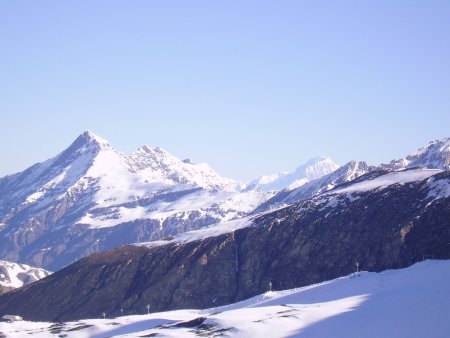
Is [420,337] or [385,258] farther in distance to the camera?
[385,258]

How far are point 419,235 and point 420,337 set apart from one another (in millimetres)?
94604

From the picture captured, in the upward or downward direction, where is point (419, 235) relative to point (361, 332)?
upward

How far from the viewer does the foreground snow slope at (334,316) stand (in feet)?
371

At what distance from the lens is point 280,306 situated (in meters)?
146

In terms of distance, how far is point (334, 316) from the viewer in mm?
125562

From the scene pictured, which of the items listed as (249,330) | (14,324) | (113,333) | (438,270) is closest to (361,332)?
(249,330)

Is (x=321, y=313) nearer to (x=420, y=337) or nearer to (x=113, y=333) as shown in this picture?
(x=420, y=337)

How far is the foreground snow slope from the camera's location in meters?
113

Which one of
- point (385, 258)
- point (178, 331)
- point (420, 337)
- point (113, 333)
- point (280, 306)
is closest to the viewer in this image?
point (420, 337)

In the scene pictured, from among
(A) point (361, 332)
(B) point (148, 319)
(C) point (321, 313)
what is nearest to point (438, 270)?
(C) point (321, 313)

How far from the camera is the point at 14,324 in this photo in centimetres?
18300

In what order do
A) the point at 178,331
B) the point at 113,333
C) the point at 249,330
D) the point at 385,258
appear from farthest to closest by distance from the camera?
the point at 385,258 → the point at 113,333 → the point at 178,331 → the point at 249,330

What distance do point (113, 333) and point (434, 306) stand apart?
70131 mm

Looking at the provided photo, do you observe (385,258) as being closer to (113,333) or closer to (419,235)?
(419,235)
